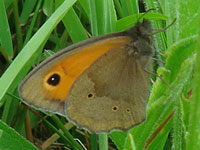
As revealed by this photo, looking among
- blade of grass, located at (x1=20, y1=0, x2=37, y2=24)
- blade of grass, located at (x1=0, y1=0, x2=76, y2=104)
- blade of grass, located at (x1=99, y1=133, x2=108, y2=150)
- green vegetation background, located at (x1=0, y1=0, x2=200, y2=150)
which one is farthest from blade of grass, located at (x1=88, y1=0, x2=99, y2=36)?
blade of grass, located at (x1=20, y1=0, x2=37, y2=24)

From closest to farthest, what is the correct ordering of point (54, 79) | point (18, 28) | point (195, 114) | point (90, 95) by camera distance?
1. point (195, 114)
2. point (54, 79)
3. point (90, 95)
4. point (18, 28)

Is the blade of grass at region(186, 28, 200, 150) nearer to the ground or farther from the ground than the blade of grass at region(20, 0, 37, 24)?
nearer to the ground

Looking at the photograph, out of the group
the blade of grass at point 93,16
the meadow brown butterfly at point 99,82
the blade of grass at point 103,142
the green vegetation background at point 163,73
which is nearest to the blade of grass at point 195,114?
the green vegetation background at point 163,73

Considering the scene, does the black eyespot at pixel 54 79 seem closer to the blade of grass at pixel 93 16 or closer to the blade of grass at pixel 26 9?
the blade of grass at pixel 93 16

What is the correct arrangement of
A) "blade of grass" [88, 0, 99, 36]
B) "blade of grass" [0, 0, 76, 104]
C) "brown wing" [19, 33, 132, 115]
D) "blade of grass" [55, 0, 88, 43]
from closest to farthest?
"blade of grass" [0, 0, 76, 104]
"brown wing" [19, 33, 132, 115]
"blade of grass" [88, 0, 99, 36]
"blade of grass" [55, 0, 88, 43]

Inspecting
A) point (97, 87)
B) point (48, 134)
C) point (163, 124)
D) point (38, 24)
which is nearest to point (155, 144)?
point (163, 124)

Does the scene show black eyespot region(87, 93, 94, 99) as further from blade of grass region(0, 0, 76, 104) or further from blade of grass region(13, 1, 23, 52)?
blade of grass region(13, 1, 23, 52)

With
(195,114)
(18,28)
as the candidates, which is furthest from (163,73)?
(18,28)

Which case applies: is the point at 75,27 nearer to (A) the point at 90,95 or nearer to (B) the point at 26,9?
(A) the point at 90,95
